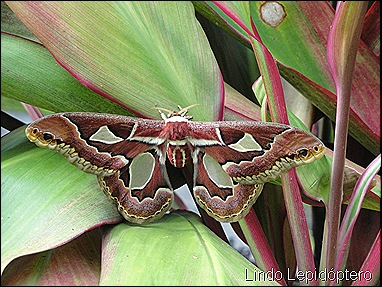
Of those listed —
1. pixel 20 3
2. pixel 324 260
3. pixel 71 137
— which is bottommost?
pixel 324 260

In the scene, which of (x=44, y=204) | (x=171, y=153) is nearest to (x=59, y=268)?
(x=44, y=204)

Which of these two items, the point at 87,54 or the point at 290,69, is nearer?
the point at 87,54

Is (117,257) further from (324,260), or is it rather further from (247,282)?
(324,260)

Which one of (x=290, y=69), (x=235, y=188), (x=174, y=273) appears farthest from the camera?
(x=290, y=69)

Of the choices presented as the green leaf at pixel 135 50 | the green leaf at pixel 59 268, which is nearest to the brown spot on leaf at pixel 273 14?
the green leaf at pixel 135 50

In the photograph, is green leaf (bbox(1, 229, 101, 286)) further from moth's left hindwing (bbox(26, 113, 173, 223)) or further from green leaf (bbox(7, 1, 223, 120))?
green leaf (bbox(7, 1, 223, 120))

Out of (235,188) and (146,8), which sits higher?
(146,8)

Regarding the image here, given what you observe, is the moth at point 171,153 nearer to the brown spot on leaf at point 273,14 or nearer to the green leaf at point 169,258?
the green leaf at point 169,258

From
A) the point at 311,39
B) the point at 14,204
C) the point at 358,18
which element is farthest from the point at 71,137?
the point at 311,39
